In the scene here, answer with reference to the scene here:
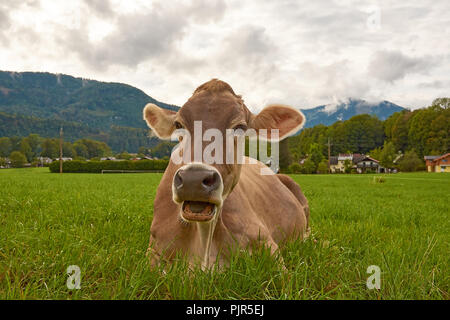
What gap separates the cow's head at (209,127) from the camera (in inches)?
96.8

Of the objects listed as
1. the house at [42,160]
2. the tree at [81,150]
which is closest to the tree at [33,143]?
the house at [42,160]

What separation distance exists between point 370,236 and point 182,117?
140 inches

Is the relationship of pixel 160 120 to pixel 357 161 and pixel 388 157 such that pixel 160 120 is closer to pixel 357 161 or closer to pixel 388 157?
pixel 388 157

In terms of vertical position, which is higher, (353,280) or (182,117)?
(182,117)

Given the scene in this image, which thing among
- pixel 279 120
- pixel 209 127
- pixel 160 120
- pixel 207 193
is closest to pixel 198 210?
pixel 207 193

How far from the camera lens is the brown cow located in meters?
2.50

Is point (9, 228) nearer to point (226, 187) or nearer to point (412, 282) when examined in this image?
point (226, 187)

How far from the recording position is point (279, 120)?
392 cm

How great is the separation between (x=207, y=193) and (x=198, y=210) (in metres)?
0.20

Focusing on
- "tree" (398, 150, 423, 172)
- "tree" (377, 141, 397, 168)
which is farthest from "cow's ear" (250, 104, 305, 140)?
"tree" (377, 141, 397, 168)

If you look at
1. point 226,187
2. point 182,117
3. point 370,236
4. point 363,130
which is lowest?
point 370,236

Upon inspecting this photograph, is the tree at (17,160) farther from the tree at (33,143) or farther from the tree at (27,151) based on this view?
the tree at (33,143)
